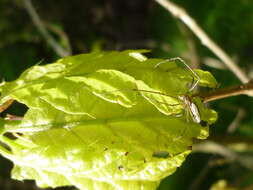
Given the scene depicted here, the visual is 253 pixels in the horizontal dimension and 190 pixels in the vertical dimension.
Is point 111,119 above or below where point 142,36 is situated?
above

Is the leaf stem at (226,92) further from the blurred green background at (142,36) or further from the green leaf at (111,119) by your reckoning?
the blurred green background at (142,36)

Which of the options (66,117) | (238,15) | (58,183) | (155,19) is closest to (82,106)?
(66,117)

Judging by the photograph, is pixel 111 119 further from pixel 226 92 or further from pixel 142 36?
pixel 142 36

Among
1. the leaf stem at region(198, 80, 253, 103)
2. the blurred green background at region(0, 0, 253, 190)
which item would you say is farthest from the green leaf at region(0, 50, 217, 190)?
the blurred green background at region(0, 0, 253, 190)

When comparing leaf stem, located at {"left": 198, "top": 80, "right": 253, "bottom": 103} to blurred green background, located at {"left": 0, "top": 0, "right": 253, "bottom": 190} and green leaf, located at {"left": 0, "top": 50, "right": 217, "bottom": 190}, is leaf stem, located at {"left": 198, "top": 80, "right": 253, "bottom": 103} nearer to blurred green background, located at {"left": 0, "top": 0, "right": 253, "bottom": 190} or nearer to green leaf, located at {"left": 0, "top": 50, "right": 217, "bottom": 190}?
green leaf, located at {"left": 0, "top": 50, "right": 217, "bottom": 190}

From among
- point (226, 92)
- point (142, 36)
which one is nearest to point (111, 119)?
point (226, 92)

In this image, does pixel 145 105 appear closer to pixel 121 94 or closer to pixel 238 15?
pixel 121 94
